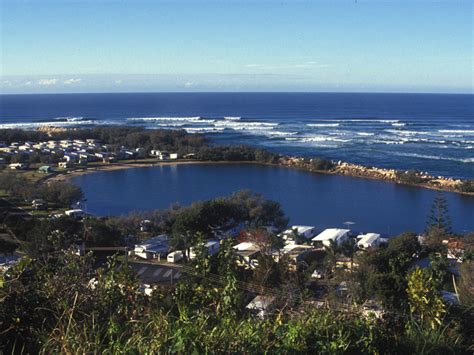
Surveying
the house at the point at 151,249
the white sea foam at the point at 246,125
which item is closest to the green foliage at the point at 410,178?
the house at the point at 151,249

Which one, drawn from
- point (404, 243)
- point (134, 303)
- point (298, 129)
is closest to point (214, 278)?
point (134, 303)

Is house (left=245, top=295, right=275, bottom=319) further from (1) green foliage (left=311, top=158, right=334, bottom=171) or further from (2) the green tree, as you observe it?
(1) green foliage (left=311, top=158, right=334, bottom=171)

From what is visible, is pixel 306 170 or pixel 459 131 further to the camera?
pixel 459 131

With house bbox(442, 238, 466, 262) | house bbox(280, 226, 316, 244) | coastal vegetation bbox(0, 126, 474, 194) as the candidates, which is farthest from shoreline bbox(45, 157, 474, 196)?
house bbox(280, 226, 316, 244)

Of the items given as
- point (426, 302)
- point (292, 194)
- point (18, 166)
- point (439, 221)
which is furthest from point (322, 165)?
point (426, 302)

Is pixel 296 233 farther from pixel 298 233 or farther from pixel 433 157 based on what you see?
pixel 433 157

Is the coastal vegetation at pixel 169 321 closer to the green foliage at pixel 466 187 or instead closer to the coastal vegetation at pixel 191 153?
the green foliage at pixel 466 187

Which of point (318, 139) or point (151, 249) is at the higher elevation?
point (151, 249)
